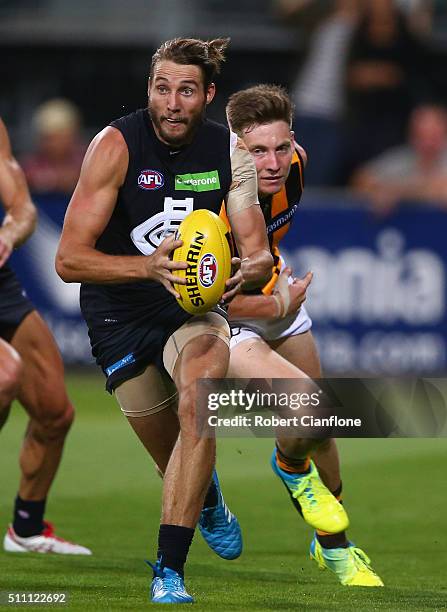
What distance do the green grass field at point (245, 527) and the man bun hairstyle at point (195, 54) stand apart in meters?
2.36

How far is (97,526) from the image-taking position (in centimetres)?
880

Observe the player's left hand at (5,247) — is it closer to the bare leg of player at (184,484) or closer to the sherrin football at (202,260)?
the sherrin football at (202,260)

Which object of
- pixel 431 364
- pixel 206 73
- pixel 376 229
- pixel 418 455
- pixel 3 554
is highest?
pixel 376 229

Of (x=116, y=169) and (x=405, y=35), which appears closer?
(x=116, y=169)

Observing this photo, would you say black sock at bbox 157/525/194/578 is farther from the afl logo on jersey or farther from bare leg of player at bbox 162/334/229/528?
the afl logo on jersey

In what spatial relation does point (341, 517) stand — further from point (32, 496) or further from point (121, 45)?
point (121, 45)

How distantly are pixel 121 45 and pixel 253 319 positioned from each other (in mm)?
13888

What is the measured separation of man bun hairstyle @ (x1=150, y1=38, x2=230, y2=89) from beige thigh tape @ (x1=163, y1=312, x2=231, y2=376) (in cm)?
107

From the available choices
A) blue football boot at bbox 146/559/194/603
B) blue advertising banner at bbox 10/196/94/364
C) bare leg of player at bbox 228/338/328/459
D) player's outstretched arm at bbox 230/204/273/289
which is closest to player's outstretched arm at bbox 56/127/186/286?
player's outstretched arm at bbox 230/204/273/289

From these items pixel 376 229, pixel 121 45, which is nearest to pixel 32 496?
pixel 376 229

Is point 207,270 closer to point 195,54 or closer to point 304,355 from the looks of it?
point 195,54

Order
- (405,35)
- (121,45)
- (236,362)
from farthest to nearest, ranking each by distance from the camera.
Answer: (121,45), (405,35), (236,362)

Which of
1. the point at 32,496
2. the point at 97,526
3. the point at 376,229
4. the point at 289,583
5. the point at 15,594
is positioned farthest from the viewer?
the point at 376,229

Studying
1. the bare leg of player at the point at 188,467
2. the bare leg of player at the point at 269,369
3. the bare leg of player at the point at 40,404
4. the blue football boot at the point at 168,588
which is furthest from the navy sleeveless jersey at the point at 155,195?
the bare leg of player at the point at 40,404
